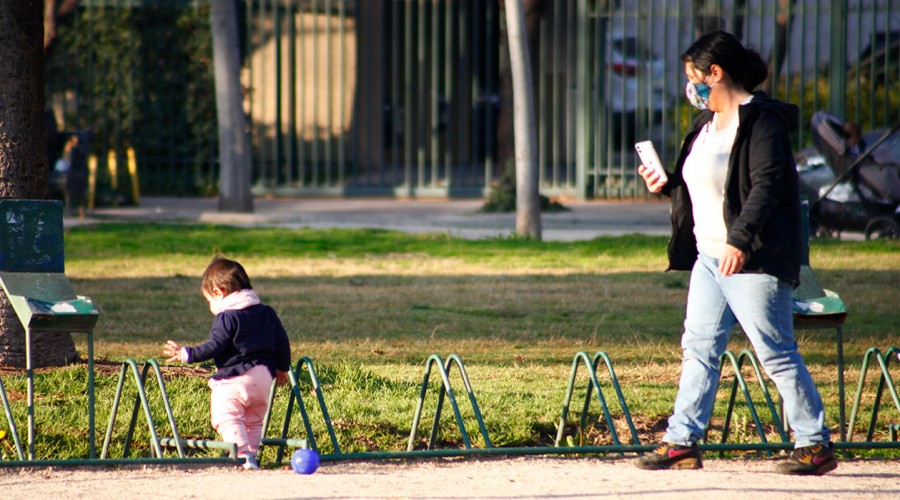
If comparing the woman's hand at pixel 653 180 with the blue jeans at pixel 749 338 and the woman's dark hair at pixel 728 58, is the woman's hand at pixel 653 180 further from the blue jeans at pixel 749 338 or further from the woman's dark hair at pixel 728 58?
the woman's dark hair at pixel 728 58

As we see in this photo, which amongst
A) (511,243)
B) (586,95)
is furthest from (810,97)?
(511,243)

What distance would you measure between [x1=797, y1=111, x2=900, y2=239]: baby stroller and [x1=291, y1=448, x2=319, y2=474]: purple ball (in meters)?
8.67

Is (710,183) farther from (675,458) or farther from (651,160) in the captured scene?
(675,458)

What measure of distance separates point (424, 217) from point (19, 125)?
10.7 meters

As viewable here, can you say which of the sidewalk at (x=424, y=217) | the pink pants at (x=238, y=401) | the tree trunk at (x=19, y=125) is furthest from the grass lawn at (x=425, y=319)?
the sidewalk at (x=424, y=217)

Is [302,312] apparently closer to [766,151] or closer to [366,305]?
[366,305]

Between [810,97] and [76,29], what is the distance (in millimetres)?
11716

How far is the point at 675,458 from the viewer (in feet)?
16.7

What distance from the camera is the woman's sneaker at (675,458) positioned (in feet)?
16.7

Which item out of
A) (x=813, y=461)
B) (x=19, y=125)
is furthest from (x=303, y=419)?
(x=19, y=125)

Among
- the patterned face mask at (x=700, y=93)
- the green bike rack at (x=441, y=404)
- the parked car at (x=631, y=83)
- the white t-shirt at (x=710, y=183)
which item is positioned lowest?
the green bike rack at (x=441, y=404)

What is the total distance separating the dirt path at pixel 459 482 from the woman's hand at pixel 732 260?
2.68 ft

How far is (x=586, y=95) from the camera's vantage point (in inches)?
766

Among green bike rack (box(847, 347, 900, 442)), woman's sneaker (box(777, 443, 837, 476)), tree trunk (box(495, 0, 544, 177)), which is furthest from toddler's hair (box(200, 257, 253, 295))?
tree trunk (box(495, 0, 544, 177))
